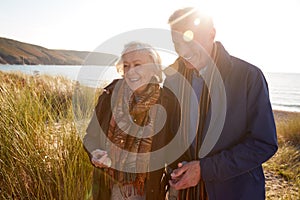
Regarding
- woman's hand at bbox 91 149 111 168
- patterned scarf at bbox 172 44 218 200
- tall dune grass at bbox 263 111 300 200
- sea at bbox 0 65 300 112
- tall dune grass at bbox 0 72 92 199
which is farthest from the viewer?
sea at bbox 0 65 300 112

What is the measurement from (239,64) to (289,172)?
158 inches

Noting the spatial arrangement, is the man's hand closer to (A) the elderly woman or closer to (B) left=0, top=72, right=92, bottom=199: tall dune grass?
(A) the elderly woman

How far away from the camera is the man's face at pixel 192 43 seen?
161cm

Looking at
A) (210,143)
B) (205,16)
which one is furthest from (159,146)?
(205,16)

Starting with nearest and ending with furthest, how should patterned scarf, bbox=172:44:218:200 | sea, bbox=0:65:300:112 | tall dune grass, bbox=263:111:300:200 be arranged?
patterned scarf, bbox=172:44:218:200 → tall dune grass, bbox=263:111:300:200 → sea, bbox=0:65:300:112

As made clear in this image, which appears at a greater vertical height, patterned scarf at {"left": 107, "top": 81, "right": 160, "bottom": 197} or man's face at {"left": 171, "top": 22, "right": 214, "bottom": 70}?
man's face at {"left": 171, "top": 22, "right": 214, "bottom": 70}

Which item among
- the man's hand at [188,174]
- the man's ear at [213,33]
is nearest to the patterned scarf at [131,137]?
the man's hand at [188,174]

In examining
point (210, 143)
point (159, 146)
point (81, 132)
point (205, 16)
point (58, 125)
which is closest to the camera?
point (205, 16)

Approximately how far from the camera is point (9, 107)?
313 cm

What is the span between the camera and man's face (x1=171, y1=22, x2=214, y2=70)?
1.61 m

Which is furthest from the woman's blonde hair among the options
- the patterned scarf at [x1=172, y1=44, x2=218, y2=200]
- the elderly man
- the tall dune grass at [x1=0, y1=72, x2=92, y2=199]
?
the tall dune grass at [x1=0, y1=72, x2=92, y2=199]

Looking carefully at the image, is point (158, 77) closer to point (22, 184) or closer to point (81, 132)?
point (81, 132)

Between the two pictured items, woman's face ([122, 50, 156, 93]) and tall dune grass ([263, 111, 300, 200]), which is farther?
tall dune grass ([263, 111, 300, 200])

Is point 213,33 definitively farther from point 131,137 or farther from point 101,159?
point 101,159
